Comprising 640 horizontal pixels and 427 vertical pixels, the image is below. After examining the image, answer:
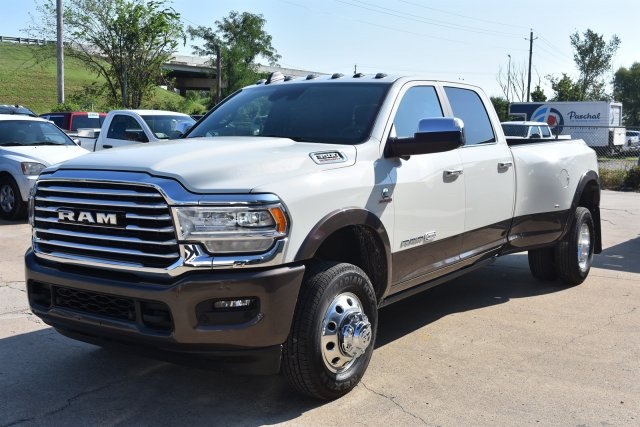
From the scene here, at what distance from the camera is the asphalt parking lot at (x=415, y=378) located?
3.88 meters

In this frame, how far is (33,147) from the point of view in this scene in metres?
11.6

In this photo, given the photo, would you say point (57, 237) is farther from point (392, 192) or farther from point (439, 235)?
point (439, 235)

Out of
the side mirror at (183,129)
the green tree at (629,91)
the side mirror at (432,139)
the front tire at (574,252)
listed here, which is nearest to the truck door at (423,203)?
the side mirror at (432,139)

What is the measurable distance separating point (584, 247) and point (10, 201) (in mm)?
8779

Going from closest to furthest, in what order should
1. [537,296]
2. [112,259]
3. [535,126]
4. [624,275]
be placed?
[112,259]
[537,296]
[624,275]
[535,126]

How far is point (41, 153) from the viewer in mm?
11344

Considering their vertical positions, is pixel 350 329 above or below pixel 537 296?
above

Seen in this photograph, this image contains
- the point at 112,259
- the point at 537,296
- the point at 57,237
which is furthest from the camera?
the point at 537,296

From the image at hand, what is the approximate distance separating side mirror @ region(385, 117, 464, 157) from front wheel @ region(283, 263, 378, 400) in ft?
2.91

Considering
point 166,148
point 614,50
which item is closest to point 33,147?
point 166,148

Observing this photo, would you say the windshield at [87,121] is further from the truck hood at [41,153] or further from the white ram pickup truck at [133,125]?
the truck hood at [41,153]

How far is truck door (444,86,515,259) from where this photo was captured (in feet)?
17.7

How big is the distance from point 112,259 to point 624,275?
603 centimetres

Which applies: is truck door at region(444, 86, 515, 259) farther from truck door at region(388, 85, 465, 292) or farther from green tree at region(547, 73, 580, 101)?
green tree at region(547, 73, 580, 101)
